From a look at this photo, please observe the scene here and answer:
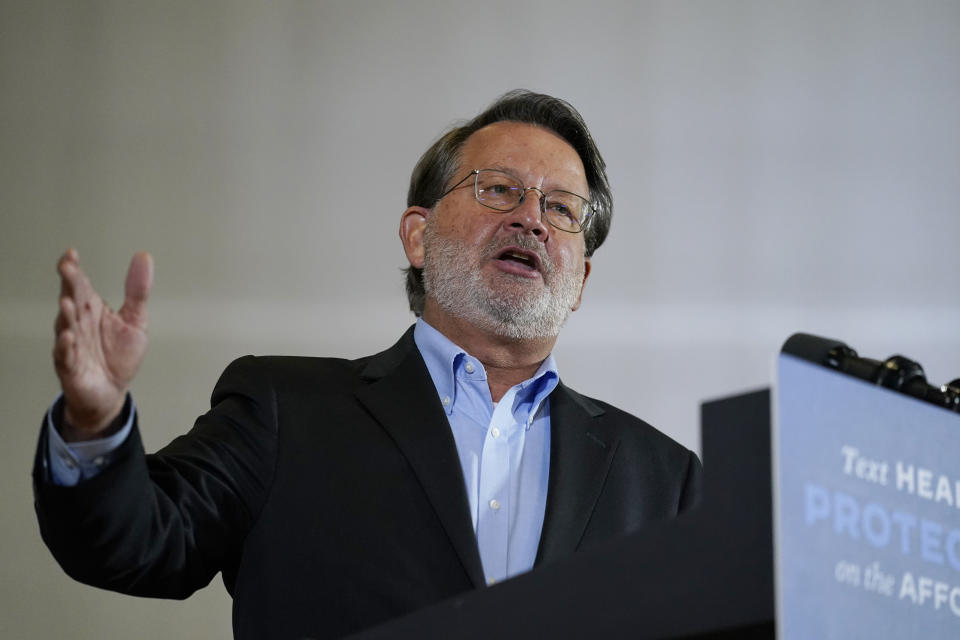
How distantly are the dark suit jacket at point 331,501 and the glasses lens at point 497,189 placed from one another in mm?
400

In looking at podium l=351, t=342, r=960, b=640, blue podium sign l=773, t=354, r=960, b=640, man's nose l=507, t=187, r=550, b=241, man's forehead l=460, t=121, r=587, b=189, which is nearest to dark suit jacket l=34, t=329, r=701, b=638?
man's nose l=507, t=187, r=550, b=241

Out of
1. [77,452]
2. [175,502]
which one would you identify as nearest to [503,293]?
[175,502]

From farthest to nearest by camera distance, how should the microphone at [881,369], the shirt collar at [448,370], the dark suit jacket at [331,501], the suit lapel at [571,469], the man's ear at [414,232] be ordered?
the man's ear at [414,232], the shirt collar at [448,370], the suit lapel at [571,469], the dark suit jacket at [331,501], the microphone at [881,369]

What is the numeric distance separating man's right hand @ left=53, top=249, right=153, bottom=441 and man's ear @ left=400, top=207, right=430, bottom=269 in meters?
1.16

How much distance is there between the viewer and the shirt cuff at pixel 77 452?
4.02 ft

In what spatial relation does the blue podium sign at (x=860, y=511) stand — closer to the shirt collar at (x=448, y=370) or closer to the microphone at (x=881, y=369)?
the microphone at (x=881, y=369)

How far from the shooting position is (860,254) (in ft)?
10.4

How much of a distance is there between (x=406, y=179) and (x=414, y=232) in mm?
585

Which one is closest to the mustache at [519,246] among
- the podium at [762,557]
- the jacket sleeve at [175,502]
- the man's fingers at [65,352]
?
the jacket sleeve at [175,502]

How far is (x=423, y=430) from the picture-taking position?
1810 millimetres

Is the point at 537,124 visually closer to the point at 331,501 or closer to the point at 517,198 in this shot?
the point at 517,198

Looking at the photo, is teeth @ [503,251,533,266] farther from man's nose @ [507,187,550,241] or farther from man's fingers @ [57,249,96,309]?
man's fingers @ [57,249,96,309]

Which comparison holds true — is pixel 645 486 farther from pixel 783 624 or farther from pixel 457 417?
pixel 783 624

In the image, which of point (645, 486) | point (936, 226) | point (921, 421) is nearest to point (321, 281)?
point (645, 486)
